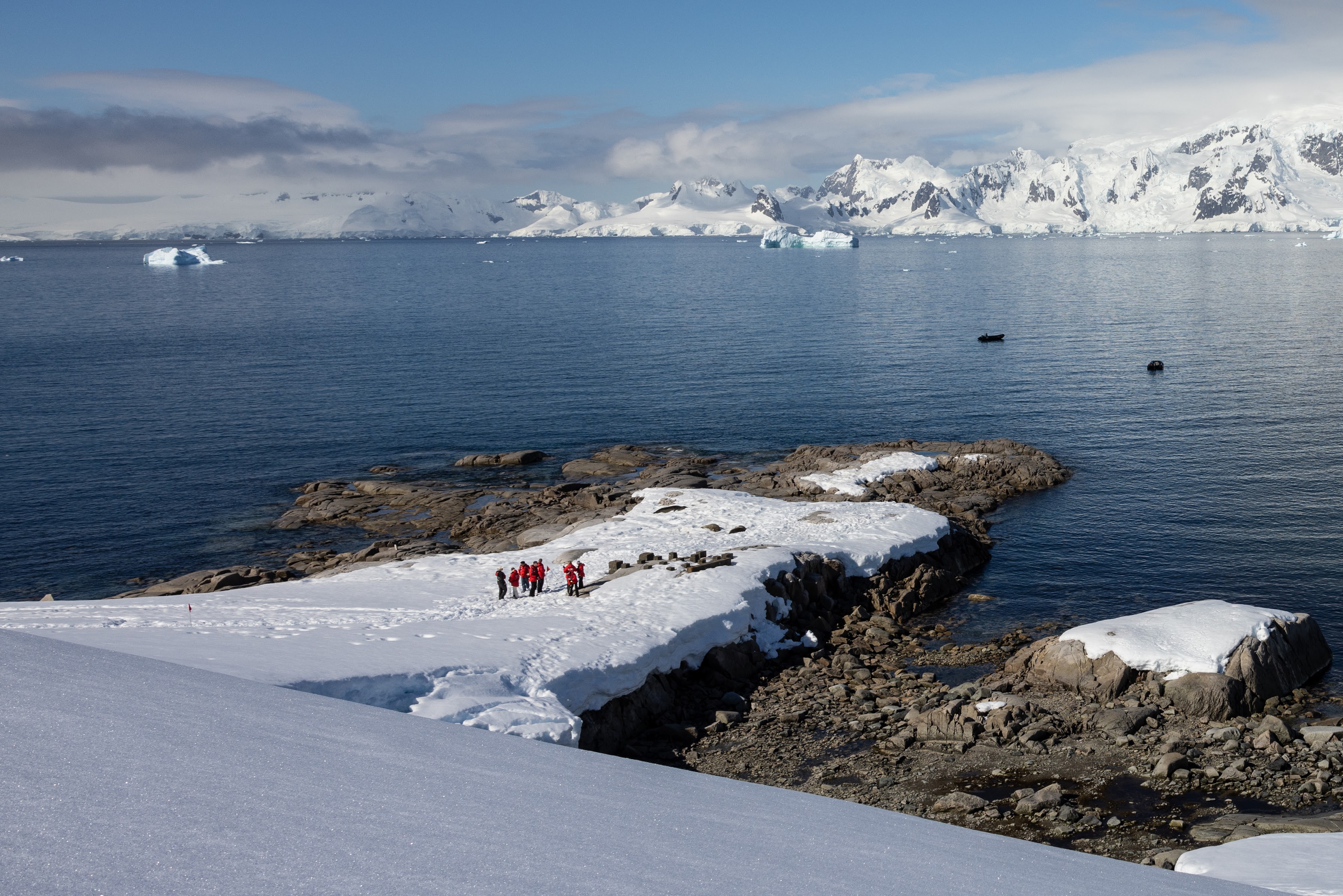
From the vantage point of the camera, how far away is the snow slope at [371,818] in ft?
28.6

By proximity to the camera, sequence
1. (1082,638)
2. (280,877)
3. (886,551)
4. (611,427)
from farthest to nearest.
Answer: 1. (611,427)
2. (886,551)
3. (1082,638)
4. (280,877)

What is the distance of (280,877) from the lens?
8.55 meters

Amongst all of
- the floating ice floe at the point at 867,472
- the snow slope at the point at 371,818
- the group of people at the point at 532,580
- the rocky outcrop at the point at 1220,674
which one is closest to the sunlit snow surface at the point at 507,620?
the group of people at the point at 532,580

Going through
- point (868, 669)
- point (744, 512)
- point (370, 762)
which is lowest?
point (868, 669)

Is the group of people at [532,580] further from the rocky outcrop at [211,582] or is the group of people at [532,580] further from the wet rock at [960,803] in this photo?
the wet rock at [960,803]

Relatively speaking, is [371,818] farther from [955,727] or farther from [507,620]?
[507,620]

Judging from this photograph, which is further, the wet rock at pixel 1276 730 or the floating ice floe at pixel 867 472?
the floating ice floe at pixel 867 472

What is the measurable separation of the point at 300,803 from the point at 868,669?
2243 cm

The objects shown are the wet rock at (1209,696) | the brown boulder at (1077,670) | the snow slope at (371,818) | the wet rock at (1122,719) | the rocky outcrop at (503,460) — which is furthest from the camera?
the rocky outcrop at (503,460)

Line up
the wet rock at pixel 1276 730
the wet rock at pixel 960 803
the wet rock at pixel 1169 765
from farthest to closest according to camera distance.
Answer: the wet rock at pixel 1276 730 → the wet rock at pixel 1169 765 → the wet rock at pixel 960 803

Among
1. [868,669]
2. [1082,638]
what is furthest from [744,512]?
[1082,638]

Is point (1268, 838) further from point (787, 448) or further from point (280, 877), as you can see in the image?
point (787, 448)

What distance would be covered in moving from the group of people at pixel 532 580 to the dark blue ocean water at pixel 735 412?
1399 cm

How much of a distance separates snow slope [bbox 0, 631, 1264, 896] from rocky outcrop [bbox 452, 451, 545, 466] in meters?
40.8
